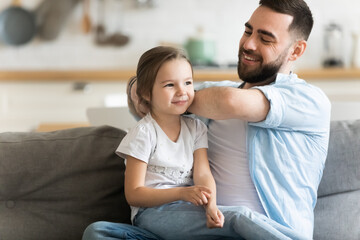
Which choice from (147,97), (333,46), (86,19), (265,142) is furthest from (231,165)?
(86,19)

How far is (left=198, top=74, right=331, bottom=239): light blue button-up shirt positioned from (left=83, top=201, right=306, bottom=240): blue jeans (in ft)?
0.55

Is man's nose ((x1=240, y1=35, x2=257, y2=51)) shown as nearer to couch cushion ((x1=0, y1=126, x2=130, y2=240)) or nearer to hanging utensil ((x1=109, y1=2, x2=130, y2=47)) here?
couch cushion ((x1=0, y1=126, x2=130, y2=240))

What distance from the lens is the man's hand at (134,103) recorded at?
208cm

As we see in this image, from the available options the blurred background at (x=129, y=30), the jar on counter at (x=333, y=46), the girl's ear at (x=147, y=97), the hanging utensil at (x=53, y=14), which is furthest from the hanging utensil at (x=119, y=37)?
the girl's ear at (x=147, y=97)

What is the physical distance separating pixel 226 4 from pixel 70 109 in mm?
1650

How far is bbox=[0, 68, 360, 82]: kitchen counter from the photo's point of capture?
4621 millimetres

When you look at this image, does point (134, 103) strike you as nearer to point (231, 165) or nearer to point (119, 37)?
point (231, 165)

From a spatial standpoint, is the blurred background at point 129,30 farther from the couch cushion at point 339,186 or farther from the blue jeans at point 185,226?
the blue jeans at point 185,226

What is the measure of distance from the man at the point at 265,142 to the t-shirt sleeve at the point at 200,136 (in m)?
0.08

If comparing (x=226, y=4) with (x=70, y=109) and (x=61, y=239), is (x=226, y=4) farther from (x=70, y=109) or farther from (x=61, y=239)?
(x=61, y=239)

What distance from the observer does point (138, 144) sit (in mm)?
1928

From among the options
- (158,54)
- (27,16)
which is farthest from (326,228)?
(27,16)

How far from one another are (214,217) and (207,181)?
0.63 feet

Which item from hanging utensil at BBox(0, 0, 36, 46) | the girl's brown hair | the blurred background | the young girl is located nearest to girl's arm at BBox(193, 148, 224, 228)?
the young girl
